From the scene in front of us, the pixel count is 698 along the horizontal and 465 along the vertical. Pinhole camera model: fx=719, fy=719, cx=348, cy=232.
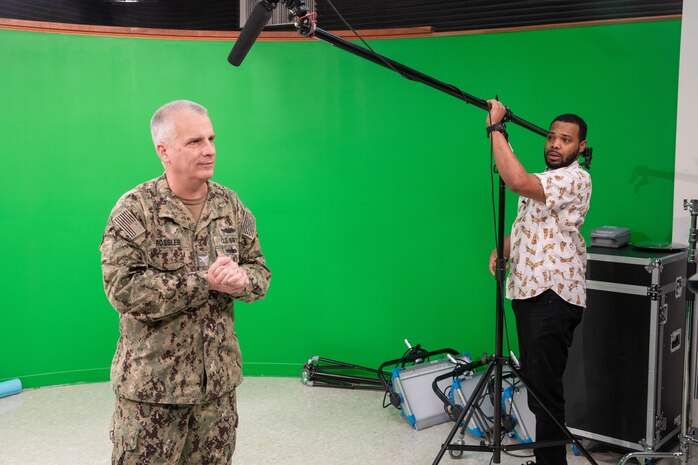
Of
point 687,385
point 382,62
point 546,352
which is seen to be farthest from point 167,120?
point 687,385

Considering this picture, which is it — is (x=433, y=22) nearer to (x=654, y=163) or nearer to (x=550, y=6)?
(x=550, y=6)

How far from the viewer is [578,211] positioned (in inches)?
119

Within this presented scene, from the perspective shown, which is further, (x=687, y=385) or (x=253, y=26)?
(x=687, y=385)

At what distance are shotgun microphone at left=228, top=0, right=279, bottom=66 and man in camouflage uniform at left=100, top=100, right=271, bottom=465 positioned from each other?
0.23 m

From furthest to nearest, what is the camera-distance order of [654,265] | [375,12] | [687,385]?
[375,12] → [654,265] → [687,385]

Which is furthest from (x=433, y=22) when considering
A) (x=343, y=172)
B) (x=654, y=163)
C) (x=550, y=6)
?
Answer: (x=654, y=163)

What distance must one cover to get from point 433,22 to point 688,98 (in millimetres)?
2329

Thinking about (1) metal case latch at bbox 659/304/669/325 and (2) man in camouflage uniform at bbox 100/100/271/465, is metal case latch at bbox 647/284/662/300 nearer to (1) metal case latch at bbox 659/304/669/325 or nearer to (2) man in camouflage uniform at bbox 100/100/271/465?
(1) metal case latch at bbox 659/304/669/325

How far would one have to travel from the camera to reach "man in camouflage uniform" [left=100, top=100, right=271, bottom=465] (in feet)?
6.61

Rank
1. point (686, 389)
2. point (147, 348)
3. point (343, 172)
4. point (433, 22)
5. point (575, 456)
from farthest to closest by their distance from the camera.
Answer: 1. point (433, 22)
2. point (343, 172)
3. point (575, 456)
4. point (686, 389)
5. point (147, 348)

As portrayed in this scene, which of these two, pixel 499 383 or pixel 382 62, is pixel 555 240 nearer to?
pixel 499 383

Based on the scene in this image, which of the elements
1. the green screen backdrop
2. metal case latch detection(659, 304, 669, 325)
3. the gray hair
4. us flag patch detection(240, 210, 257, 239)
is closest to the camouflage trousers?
us flag patch detection(240, 210, 257, 239)

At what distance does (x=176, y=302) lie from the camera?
202 cm

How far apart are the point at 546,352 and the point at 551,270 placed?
0.36 meters
